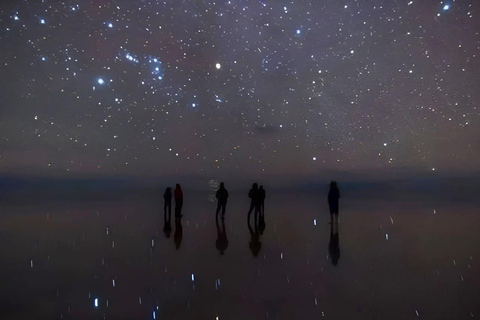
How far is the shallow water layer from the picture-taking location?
13.3ft

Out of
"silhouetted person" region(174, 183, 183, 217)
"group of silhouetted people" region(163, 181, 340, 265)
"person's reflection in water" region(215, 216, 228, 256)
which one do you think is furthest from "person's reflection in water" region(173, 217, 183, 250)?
"person's reflection in water" region(215, 216, 228, 256)

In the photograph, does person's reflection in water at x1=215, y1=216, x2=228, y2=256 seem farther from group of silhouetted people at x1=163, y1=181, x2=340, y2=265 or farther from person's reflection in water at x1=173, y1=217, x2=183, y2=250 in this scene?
person's reflection in water at x1=173, y1=217, x2=183, y2=250

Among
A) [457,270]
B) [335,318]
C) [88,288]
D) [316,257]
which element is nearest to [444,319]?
[335,318]

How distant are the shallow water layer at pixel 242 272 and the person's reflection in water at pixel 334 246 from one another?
0.02 metres

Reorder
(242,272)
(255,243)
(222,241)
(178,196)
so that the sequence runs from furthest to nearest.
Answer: (178,196)
(222,241)
(255,243)
(242,272)

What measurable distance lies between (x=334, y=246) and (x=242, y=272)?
7.51 ft

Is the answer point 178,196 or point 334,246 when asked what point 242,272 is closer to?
point 334,246

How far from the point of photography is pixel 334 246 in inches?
278

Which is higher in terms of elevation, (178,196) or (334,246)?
(178,196)

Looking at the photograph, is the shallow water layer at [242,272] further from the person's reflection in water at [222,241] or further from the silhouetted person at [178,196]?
the silhouetted person at [178,196]

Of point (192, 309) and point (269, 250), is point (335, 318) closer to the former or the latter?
point (192, 309)

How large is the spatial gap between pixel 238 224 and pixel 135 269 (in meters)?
4.65

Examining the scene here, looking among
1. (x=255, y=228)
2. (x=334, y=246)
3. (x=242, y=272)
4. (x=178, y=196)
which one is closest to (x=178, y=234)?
(x=178, y=196)

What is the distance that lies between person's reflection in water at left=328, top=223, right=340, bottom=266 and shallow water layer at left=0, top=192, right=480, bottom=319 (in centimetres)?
2
